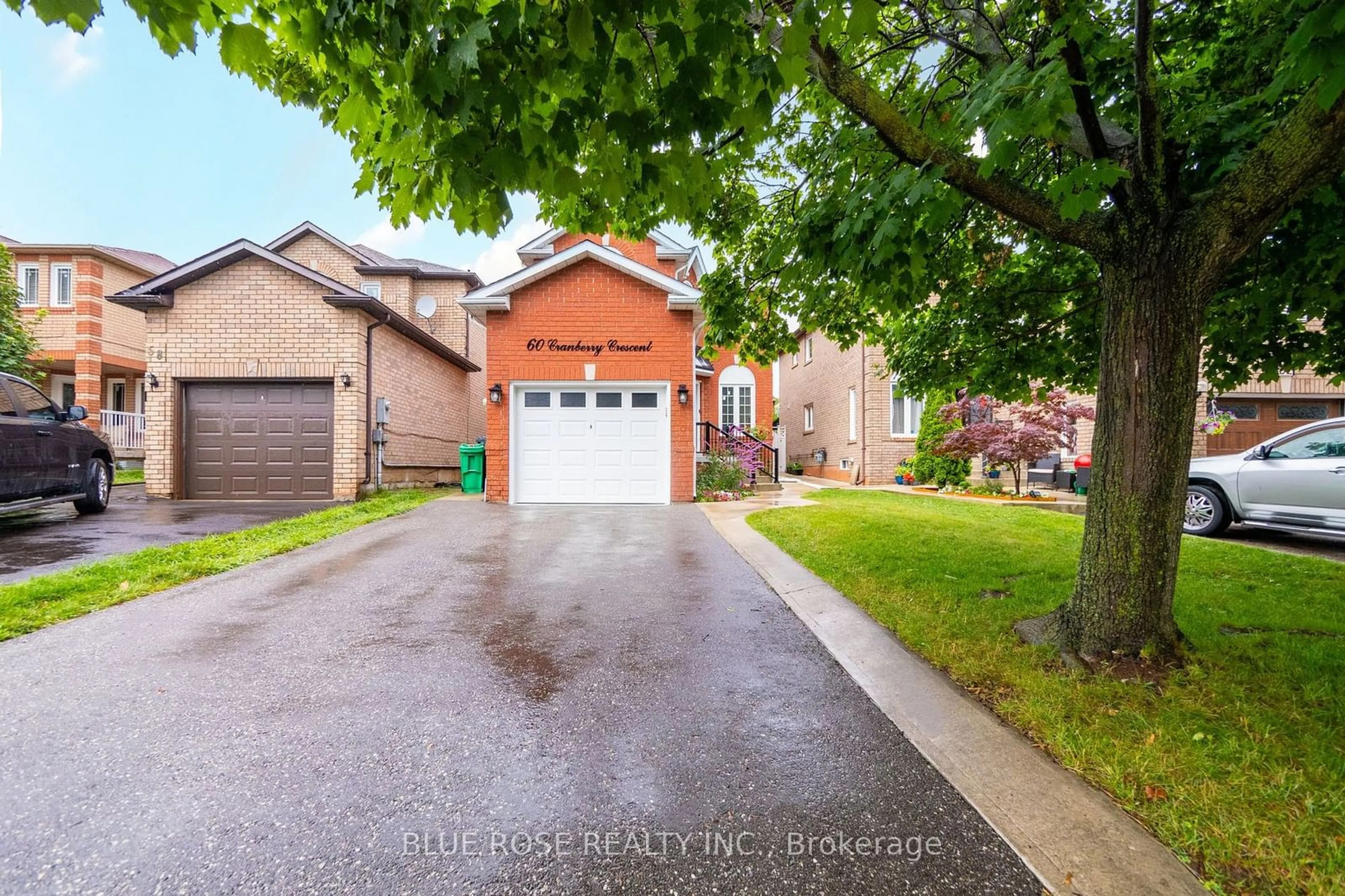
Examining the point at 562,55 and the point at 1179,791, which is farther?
the point at 562,55

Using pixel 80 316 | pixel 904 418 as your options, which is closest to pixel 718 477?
pixel 904 418

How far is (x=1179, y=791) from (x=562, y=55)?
356cm

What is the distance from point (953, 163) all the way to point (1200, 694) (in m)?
2.77

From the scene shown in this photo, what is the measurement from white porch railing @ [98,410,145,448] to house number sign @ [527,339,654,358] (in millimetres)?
15396

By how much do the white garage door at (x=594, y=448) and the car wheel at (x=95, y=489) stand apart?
6.11m

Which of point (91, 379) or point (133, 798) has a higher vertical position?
point (91, 379)

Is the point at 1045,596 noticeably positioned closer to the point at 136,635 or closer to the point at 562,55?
the point at 562,55

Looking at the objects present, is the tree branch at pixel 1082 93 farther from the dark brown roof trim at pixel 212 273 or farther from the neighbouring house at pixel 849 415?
the dark brown roof trim at pixel 212 273

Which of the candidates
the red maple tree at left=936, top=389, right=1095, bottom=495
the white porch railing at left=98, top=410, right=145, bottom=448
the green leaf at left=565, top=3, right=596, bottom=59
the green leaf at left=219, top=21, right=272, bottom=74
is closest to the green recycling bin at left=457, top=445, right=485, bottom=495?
the red maple tree at left=936, top=389, right=1095, bottom=495

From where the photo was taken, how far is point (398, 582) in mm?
4801

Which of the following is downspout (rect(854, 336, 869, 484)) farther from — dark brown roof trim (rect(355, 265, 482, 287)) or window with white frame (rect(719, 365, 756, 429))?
dark brown roof trim (rect(355, 265, 482, 287))

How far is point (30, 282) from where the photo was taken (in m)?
18.4

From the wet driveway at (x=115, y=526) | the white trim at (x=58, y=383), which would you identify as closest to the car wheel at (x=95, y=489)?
the wet driveway at (x=115, y=526)

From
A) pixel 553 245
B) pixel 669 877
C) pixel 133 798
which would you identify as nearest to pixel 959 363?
pixel 669 877
